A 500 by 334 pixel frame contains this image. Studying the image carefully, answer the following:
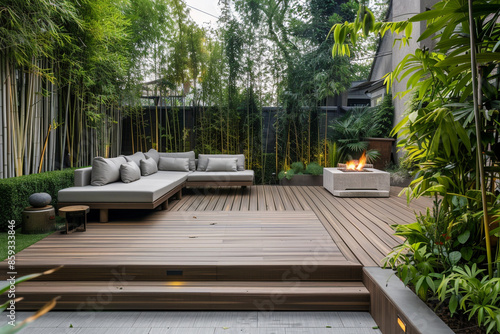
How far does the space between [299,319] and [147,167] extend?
3.73 m

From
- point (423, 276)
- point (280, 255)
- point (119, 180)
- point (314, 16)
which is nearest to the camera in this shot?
point (423, 276)

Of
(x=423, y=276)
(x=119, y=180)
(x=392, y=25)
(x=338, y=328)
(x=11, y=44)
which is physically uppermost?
(x=11, y=44)

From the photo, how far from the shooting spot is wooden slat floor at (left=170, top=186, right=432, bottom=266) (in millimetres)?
2639

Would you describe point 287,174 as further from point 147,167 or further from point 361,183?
point 147,167

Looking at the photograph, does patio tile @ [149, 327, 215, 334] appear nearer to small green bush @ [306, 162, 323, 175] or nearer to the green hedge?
the green hedge

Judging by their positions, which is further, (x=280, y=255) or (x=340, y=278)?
(x=280, y=255)

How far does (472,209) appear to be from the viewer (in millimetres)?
1480

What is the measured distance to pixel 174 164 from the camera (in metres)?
5.57

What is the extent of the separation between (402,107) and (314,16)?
2636 mm

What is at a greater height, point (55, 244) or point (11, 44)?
point (11, 44)

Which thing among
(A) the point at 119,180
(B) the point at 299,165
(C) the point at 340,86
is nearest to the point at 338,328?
(A) the point at 119,180

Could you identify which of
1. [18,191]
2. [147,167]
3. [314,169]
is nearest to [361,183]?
[314,169]

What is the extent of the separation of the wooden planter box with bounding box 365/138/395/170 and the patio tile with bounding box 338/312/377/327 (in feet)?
16.1

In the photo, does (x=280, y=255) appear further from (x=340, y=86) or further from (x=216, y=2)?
(x=216, y=2)
